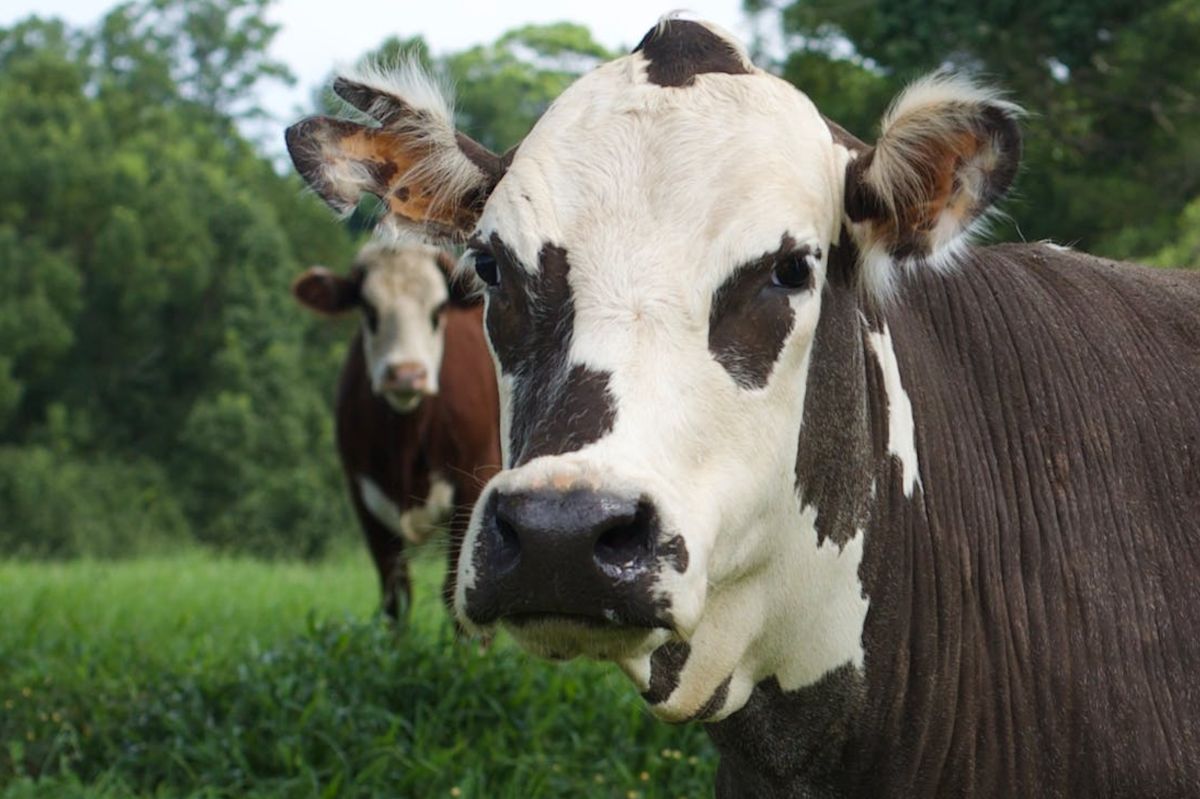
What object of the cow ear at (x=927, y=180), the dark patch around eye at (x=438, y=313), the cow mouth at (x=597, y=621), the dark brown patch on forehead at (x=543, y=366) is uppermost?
the cow ear at (x=927, y=180)

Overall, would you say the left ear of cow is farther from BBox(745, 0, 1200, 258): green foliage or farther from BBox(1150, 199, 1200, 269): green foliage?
BBox(1150, 199, 1200, 269): green foliage

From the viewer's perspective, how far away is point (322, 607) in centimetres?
986

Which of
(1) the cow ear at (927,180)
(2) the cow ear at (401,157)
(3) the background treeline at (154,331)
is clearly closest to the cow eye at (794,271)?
(1) the cow ear at (927,180)

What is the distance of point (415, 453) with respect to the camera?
9.61 m

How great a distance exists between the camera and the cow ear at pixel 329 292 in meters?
10.6

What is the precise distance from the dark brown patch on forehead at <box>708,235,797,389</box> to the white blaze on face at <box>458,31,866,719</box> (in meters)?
0.02

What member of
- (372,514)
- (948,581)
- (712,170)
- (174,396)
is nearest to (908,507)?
(948,581)

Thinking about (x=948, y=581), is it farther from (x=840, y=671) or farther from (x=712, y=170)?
(x=712, y=170)

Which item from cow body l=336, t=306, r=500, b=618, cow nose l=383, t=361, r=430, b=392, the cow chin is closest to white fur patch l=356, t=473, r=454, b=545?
cow body l=336, t=306, r=500, b=618

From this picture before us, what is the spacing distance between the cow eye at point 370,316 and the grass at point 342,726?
11.1ft

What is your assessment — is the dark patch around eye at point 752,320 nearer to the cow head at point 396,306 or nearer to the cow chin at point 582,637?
the cow chin at point 582,637

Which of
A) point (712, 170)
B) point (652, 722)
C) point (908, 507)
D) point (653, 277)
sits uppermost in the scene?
point (712, 170)

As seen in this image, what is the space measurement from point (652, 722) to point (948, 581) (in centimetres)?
275

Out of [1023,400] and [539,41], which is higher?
[539,41]
